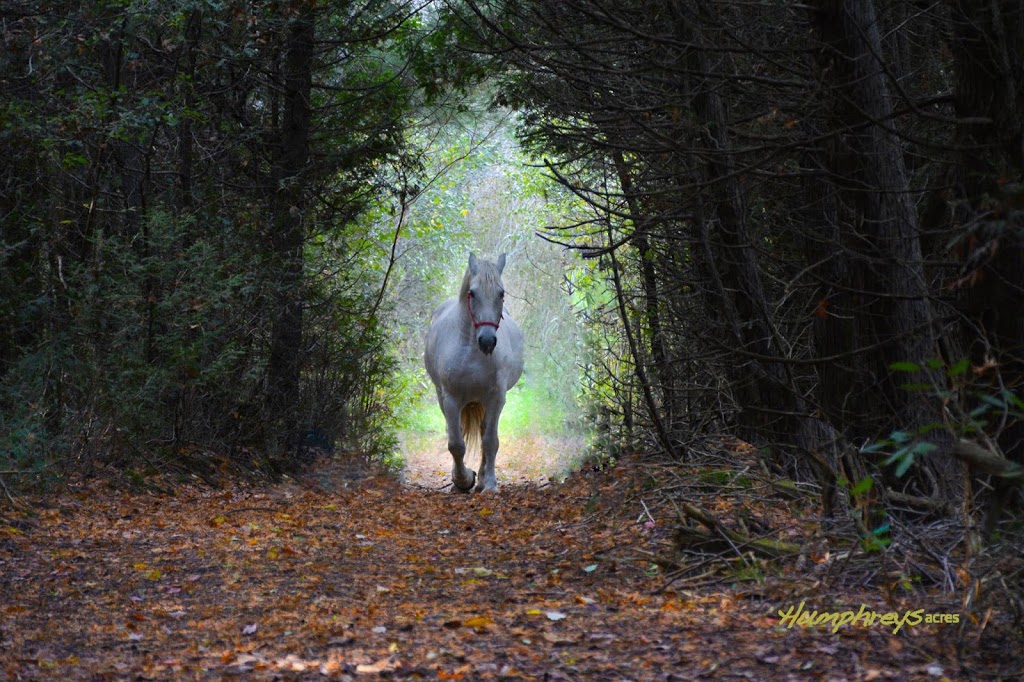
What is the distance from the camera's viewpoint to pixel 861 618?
3.81 metres

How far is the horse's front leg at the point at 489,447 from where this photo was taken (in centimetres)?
1055

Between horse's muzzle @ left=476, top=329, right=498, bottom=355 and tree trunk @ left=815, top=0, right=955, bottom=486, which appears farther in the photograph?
horse's muzzle @ left=476, top=329, right=498, bottom=355

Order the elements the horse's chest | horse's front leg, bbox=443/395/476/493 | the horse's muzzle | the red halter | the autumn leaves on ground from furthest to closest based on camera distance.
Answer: horse's front leg, bbox=443/395/476/493 < the horse's chest < the red halter < the horse's muzzle < the autumn leaves on ground

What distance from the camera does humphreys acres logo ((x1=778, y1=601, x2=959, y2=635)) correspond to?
365cm

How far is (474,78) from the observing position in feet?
36.2

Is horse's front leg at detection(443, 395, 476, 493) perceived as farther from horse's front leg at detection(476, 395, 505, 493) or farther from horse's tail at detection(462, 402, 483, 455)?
horse's tail at detection(462, 402, 483, 455)

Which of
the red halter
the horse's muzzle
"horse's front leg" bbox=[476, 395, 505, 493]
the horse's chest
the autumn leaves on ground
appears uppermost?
the red halter

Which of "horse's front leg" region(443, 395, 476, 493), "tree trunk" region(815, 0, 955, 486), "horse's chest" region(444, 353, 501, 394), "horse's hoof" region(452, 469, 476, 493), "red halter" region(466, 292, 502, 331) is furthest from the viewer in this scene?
"horse's hoof" region(452, 469, 476, 493)

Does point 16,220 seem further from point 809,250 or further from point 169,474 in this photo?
point 809,250

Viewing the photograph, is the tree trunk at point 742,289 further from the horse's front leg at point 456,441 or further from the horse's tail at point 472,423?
the horse's tail at point 472,423

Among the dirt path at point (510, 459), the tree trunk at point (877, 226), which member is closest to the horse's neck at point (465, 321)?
the dirt path at point (510, 459)

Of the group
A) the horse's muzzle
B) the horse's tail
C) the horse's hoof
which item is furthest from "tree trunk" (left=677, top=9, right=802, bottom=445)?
the horse's tail

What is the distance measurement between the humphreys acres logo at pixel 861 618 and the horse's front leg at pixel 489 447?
261 inches

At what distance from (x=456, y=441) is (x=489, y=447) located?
1.16 feet
